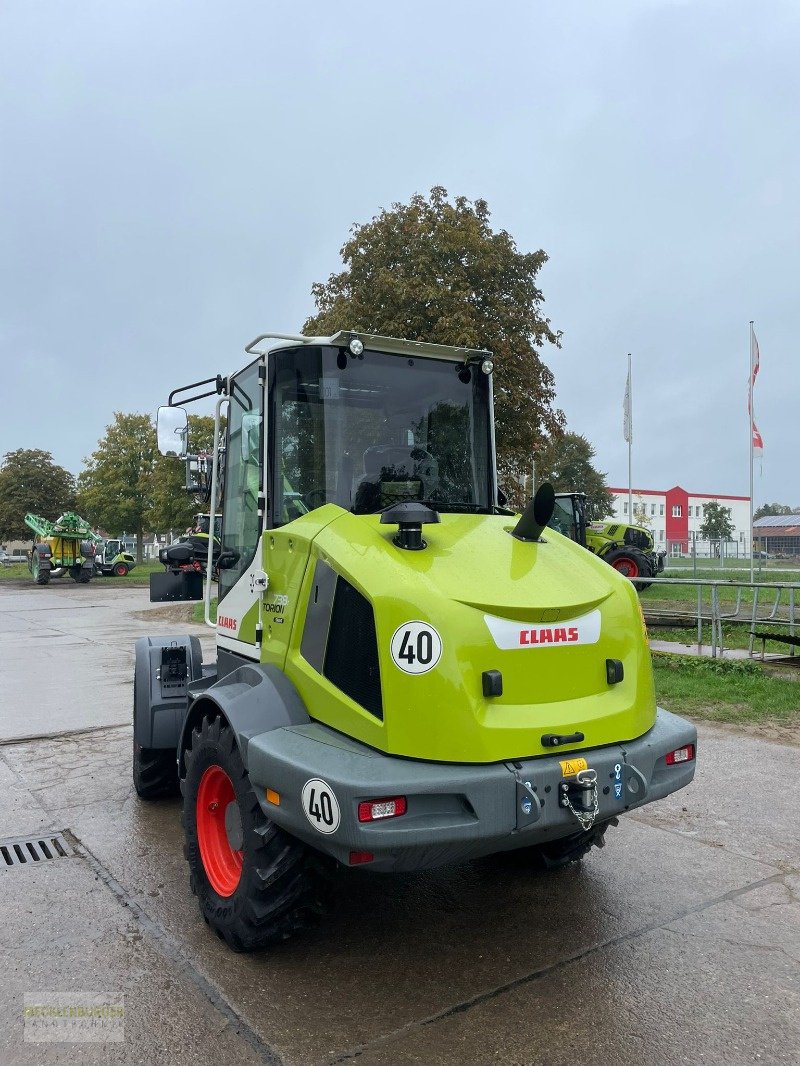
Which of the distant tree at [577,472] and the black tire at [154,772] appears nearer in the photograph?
the black tire at [154,772]

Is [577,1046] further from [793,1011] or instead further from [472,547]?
[472,547]

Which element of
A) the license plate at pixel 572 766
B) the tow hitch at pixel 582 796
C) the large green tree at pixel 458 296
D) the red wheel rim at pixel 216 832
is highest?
the large green tree at pixel 458 296

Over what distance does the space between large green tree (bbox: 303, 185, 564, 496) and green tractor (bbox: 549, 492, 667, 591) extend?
2.35 m

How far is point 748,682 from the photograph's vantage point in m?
8.80

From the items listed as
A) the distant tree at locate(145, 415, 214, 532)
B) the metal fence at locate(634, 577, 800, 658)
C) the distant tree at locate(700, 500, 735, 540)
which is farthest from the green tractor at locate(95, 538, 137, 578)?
the distant tree at locate(700, 500, 735, 540)

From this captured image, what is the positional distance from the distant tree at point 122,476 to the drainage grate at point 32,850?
42545mm

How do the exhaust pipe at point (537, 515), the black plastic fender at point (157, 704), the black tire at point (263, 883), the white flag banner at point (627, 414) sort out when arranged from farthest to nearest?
1. the white flag banner at point (627, 414)
2. the black plastic fender at point (157, 704)
3. the exhaust pipe at point (537, 515)
4. the black tire at point (263, 883)

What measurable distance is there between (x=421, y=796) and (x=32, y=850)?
9.38ft

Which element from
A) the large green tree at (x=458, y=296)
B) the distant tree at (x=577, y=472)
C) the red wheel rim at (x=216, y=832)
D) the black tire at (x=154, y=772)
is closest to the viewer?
the red wheel rim at (x=216, y=832)

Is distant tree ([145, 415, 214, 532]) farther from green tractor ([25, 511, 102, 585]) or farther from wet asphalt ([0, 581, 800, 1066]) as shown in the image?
wet asphalt ([0, 581, 800, 1066])

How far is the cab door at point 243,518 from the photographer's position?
391 cm

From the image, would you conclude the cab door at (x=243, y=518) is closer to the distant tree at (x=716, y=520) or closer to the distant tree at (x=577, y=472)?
the distant tree at (x=577, y=472)

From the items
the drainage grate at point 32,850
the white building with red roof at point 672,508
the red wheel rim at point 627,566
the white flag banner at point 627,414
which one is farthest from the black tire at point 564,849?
the white building with red roof at point 672,508

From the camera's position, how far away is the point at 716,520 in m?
83.2
